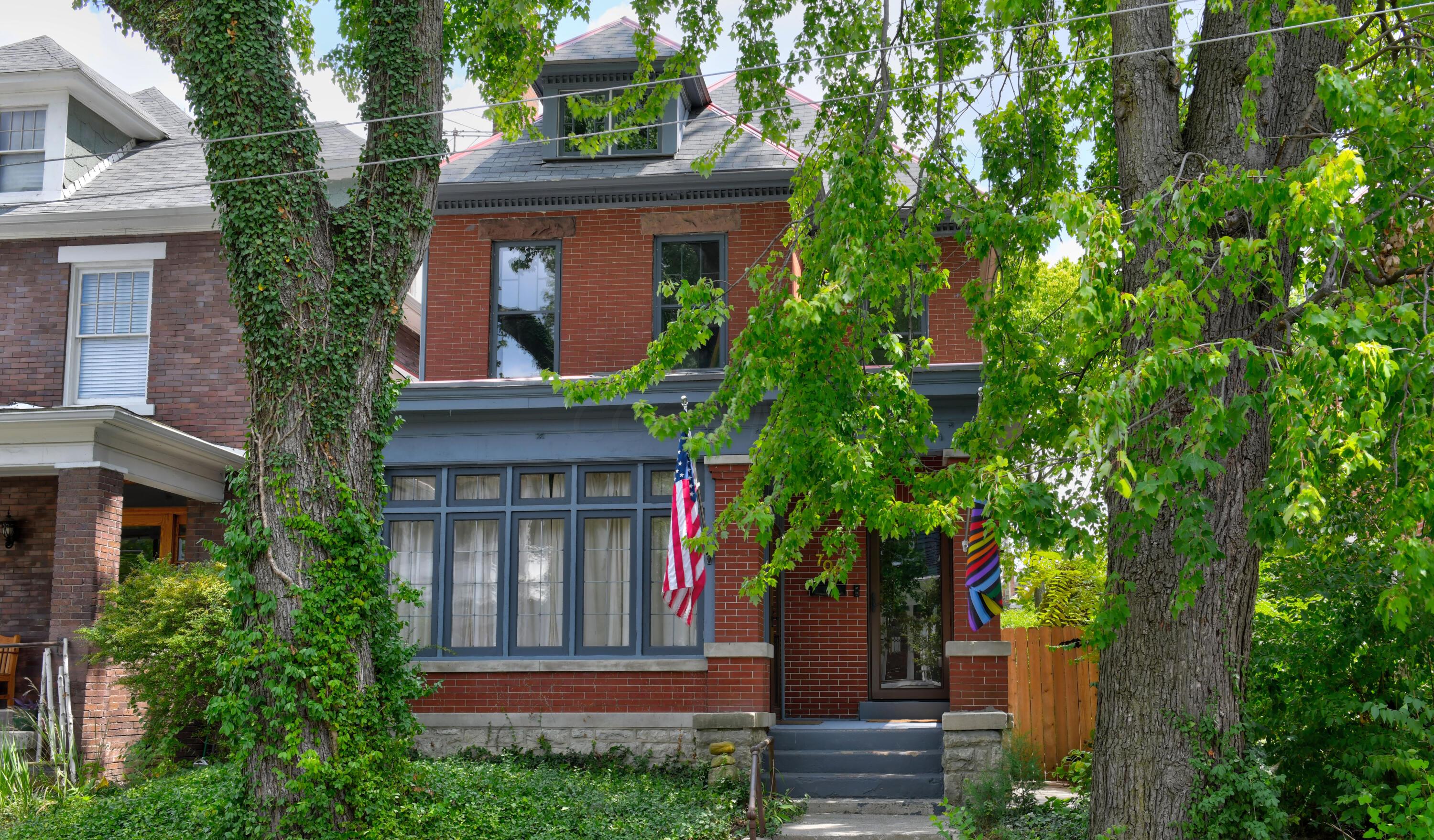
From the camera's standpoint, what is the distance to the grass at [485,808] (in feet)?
30.8

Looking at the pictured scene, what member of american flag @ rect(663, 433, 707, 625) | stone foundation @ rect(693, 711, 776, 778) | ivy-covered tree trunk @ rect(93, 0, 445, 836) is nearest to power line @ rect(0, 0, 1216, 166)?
ivy-covered tree trunk @ rect(93, 0, 445, 836)

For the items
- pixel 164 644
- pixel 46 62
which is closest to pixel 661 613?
pixel 164 644

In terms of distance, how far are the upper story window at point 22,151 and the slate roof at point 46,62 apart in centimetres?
64

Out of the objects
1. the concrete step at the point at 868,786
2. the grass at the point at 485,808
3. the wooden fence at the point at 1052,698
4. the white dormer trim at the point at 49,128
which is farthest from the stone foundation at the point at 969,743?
the white dormer trim at the point at 49,128

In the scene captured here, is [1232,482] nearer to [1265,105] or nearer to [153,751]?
[1265,105]

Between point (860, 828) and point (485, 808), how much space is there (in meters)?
3.50

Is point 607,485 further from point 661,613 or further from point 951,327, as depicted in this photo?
point 951,327

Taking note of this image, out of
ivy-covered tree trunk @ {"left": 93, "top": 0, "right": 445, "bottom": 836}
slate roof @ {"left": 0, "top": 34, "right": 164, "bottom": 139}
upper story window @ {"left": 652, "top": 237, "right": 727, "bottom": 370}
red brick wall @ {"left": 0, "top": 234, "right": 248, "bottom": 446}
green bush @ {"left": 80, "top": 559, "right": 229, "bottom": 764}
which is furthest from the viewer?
slate roof @ {"left": 0, "top": 34, "right": 164, "bottom": 139}

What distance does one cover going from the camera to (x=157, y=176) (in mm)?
17312

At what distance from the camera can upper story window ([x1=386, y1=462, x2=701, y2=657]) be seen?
539 inches

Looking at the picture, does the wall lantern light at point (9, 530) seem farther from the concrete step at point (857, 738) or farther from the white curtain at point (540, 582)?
the concrete step at point (857, 738)

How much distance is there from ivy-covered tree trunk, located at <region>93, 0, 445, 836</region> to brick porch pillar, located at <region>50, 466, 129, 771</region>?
598cm

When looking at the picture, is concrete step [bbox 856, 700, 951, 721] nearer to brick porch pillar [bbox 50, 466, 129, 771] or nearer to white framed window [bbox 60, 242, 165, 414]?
brick porch pillar [bbox 50, 466, 129, 771]

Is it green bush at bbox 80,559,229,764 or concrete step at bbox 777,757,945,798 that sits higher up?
green bush at bbox 80,559,229,764
